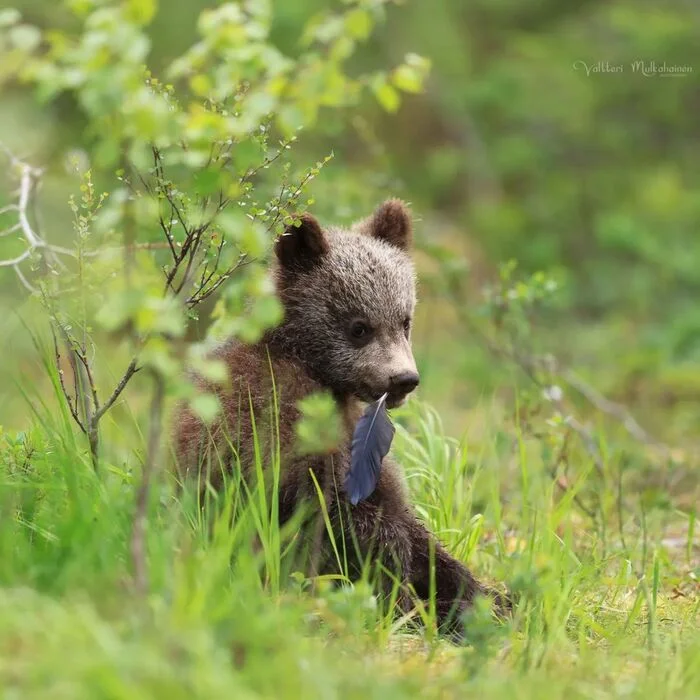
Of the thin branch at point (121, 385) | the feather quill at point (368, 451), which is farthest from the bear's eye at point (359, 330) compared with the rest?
the thin branch at point (121, 385)

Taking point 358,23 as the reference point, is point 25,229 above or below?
below

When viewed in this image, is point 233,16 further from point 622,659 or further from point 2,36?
point 622,659

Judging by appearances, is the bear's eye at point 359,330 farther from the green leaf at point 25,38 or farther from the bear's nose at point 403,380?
the green leaf at point 25,38

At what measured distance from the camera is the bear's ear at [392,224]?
5.08m

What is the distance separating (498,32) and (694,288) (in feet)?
15.3

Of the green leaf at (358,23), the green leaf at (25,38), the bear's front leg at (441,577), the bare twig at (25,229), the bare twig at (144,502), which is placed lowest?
the bear's front leg at (441,577)

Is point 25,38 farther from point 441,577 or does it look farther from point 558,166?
point 558,166

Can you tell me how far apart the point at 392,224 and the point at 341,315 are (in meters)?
0.72

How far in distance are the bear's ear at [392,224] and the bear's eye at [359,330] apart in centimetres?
63

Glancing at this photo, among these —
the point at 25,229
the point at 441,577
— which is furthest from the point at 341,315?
the point at 25,229

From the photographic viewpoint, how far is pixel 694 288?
12.4 m

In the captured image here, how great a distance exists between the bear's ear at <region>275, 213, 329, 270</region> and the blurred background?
155 inches

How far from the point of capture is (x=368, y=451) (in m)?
4.10

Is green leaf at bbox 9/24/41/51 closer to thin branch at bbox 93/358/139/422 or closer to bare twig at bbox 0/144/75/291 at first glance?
thin branch at bbox 93/358/139/422
